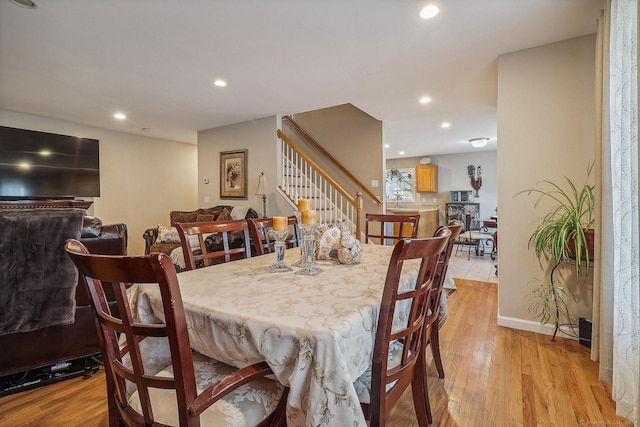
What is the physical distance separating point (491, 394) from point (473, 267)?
3.44 meters

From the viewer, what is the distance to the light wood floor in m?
1.52

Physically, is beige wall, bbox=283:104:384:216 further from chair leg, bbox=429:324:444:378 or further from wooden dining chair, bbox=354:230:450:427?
wooden dining chair, bbox=354:230:450:427

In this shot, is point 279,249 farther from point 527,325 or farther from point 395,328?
point 527,325

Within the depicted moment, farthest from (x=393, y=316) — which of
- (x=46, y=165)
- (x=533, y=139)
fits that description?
(x=46, y=165)

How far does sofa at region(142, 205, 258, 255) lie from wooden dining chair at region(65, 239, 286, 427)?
257 centimetres

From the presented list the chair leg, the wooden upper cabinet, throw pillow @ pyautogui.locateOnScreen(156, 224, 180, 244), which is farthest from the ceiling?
the wooden upper cabinet

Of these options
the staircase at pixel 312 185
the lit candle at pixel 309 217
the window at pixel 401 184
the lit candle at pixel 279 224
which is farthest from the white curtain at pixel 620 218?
the window at pixel 401 184

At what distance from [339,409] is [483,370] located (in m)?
1.63

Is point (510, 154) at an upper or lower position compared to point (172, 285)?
upper

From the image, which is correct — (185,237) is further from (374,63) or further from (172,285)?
(374,63)

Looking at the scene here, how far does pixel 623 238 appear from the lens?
1538mm

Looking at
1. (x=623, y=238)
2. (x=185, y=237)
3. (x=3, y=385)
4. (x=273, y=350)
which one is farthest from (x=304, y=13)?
(x=3, y=385)

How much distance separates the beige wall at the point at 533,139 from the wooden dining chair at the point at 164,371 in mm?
2428

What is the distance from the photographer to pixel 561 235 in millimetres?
2176
